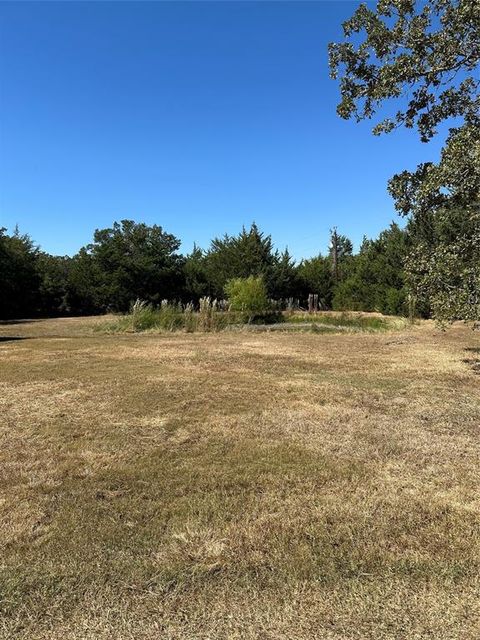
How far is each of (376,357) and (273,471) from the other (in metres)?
6.30

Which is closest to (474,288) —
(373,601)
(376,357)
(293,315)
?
(376,357)

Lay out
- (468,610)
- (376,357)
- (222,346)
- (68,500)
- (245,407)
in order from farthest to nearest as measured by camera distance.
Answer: (222,346)
(376,357)
(245,407)
(68,500)
(468,610)

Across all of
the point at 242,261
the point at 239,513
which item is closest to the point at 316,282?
the point at 242,261

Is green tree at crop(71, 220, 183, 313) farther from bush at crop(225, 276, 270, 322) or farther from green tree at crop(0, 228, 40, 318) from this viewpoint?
bush at crop(225, 276, 270, 322)

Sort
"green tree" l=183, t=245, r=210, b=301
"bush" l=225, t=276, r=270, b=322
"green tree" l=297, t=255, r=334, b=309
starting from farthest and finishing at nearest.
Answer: "green tree" l=297, t=255, r=334, b=309
"green tree" l=183, t=245, r=210, b=301
"bush" l=225, t=276, r=270, b=322

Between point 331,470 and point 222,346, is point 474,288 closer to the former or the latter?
point 331,470

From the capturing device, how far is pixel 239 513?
2.83 metres

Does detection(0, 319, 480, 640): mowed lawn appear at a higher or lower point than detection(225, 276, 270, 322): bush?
lower

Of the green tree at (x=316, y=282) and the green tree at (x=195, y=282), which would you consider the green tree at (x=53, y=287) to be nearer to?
the green tree at (x=195, y=282)

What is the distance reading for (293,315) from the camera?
2103cm

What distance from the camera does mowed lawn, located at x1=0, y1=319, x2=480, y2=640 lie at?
6.56ft

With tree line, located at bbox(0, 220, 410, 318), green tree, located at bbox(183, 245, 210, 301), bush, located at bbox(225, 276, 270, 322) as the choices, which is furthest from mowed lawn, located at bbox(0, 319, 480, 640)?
green tree, located at bbox(183, 245, 210, 301)

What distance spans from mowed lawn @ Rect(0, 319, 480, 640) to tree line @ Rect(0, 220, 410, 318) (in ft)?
67.2

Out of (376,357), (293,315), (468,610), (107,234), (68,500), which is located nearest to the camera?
(468,610)
